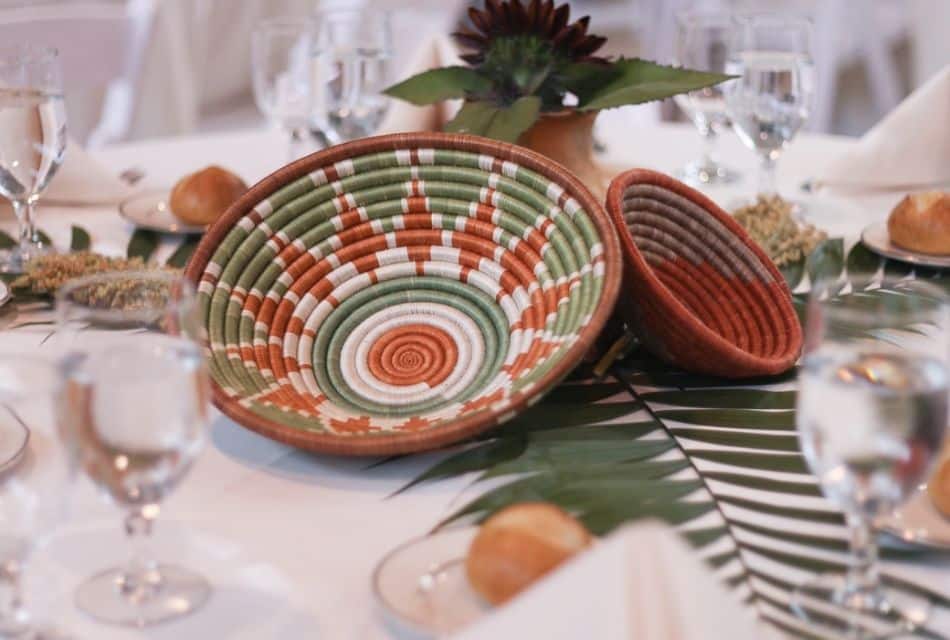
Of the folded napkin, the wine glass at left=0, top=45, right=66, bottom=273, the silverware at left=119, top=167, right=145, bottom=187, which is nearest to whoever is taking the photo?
the folded napkin

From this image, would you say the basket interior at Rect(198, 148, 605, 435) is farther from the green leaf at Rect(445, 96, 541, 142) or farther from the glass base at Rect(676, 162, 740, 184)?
the glass base at Rect(676, 162, 740, 184)

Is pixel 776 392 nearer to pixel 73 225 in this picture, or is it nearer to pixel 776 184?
pixel 776 184

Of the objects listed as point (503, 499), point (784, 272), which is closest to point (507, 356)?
point (503, 499)

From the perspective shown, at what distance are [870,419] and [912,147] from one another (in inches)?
37.3

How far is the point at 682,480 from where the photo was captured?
76 cm

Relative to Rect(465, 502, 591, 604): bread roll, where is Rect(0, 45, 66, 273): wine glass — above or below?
above

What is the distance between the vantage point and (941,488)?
690 mm

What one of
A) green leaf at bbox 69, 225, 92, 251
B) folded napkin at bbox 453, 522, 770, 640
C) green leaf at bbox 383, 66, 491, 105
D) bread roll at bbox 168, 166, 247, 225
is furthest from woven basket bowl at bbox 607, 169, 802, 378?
green leaf at bbox 69, 225, 92, 251

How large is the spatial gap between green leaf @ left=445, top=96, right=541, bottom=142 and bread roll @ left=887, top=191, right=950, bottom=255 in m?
0.38

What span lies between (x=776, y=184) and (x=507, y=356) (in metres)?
0.76

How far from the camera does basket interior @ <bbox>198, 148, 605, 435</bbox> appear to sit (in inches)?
32.7

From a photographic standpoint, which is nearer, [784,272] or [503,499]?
[503,499]

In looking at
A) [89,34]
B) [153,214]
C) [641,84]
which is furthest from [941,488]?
[89,34]

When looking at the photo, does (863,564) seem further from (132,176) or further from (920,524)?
(132,176)
